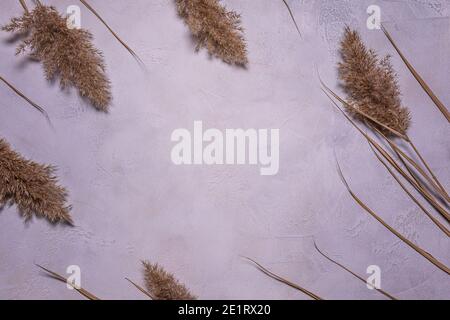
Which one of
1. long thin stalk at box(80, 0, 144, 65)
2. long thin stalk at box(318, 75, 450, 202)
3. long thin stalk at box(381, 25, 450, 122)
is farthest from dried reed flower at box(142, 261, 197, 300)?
long thin stalk at box(381, 25, 450, 122)

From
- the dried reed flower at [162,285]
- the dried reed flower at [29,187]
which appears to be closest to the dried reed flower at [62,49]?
the dried reed flower at [29,187]

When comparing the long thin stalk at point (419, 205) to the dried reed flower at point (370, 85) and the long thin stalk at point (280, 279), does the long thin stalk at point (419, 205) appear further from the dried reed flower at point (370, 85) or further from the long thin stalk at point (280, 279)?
the long thin stalk at point (280, 279)

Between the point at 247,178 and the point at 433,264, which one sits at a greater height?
the point at 247,178

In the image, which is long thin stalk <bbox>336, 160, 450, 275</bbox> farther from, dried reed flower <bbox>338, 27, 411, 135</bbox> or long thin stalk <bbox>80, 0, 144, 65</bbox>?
long thin stalk <bbox>80, 0, 144, 65</bbox>

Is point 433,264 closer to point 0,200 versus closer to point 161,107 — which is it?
point 161,107

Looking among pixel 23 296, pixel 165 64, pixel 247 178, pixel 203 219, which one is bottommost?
pixel 23 296

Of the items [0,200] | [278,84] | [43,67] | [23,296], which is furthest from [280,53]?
[23,296]
